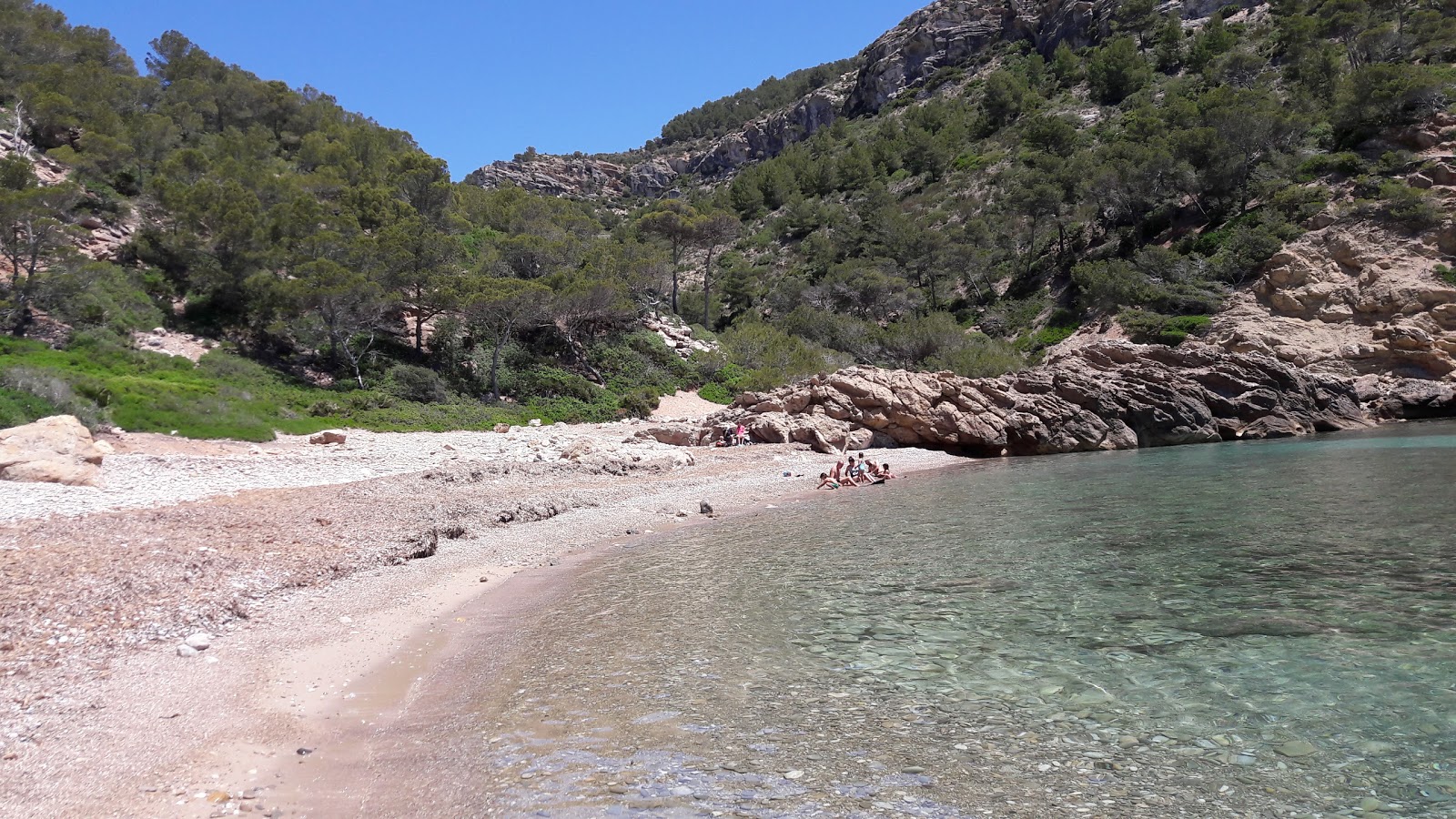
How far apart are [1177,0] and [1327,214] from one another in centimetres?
5543

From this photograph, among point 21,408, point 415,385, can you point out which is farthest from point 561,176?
point 21,408

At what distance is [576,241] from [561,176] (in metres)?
113

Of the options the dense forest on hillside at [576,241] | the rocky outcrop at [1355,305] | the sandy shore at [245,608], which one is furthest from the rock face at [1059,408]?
the sandy shore at [245,608]

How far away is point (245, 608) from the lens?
7.75 meters

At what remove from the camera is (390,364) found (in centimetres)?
3148

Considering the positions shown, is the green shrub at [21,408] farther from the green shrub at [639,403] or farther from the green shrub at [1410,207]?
the green shrub at [1410,207]

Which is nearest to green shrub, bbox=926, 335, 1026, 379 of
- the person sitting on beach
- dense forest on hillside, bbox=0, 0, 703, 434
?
dense forest on hillside, bbox=0, 0, 703, 434

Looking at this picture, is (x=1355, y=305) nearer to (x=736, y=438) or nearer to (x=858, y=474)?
(x=858, y=474)

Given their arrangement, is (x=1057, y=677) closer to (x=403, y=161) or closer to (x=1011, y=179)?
(x=403, y=161)

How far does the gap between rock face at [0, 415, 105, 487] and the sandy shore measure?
21.2 inches

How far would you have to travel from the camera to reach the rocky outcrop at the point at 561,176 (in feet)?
456

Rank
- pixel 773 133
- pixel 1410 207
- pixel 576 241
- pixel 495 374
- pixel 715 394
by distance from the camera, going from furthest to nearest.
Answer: pixel 773 133 → pixel 576 241 → pixel 715 394 → pixel 1410 207 → pixel 495 374

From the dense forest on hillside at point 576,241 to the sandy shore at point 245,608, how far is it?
7.97 meters

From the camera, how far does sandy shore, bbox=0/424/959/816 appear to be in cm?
453
